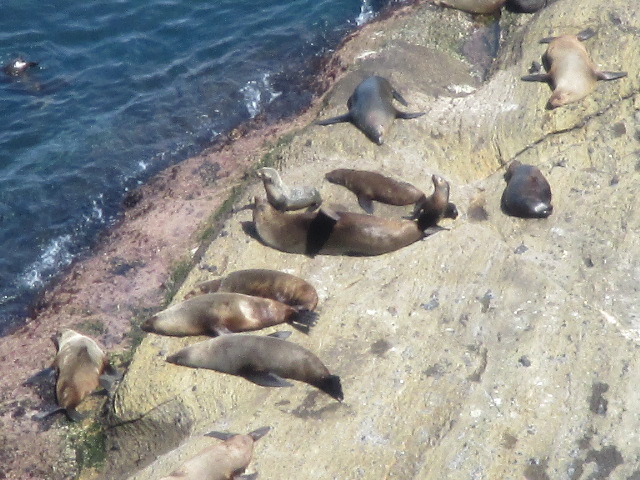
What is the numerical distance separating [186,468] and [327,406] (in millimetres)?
1220

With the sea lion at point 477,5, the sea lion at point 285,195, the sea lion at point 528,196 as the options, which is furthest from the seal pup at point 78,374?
the sea lion at point 477,5

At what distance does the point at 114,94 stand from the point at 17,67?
5.66ft

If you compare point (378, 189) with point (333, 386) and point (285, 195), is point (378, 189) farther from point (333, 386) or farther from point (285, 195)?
point (333, 386)

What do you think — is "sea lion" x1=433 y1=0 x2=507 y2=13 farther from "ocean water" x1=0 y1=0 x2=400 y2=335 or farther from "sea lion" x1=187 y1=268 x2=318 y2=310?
"sea lion" x1=187 y1=268 x2=318 y2=310

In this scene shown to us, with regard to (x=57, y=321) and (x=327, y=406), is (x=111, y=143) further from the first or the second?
(x=327, y=406)

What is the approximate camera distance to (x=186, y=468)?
19.5 ft

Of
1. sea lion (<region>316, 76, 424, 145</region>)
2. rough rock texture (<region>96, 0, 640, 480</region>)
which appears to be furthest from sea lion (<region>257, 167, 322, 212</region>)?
sea lion (<region>316, 76, 424, 145</region>)

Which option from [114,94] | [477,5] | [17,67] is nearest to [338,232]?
[477,5]

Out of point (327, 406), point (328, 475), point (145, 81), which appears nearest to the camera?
point (328, 475)

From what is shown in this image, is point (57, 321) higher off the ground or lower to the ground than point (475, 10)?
lower

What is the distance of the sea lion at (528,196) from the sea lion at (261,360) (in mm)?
2852

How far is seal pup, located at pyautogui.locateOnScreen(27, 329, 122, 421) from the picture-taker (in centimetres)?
771

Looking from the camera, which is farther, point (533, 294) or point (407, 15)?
point (407, 15)

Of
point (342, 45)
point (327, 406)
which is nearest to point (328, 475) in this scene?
point (327, 406)
